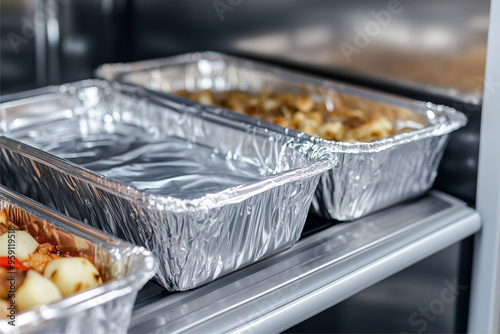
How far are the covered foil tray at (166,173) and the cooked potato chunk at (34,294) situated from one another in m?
0.15

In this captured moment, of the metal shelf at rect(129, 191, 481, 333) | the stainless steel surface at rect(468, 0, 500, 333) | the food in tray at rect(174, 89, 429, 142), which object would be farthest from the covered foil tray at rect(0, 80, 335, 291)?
the stainless steel surface at rect(468, 0, 500, 333)

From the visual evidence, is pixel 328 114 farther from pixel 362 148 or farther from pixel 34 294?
pixel 34 294

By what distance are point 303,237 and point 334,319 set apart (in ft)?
0.43

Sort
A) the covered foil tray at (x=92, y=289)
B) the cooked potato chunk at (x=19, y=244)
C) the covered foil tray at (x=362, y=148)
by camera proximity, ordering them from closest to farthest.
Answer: the covered foil tray at (x=92, y=289) → the cooked potato chunk at (x=19, y=244) → the covered foil tray at (x=362, y=148)

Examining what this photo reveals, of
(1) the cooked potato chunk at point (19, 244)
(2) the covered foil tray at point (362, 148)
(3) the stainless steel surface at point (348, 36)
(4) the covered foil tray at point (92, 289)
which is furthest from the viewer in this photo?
(3) the stainless steel surface at point (348, 36)

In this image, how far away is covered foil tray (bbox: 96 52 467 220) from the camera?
40.7 inches

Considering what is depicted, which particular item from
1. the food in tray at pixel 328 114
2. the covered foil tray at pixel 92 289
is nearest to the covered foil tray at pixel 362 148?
the food in tray at pixel 328 114

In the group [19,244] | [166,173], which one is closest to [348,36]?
[166,173]

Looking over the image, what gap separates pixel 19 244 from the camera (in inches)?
31.1

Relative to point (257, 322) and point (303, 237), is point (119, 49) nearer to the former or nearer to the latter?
point (303, 237)

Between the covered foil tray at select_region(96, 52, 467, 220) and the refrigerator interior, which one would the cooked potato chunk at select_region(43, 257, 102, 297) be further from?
the covered foil tray at select_region(96, 52, 467, 220)

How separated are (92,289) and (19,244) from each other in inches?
6.5

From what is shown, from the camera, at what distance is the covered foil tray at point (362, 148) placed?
1.03 m

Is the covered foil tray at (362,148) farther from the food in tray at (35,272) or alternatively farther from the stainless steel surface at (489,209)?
the food in tray at (35,272)
